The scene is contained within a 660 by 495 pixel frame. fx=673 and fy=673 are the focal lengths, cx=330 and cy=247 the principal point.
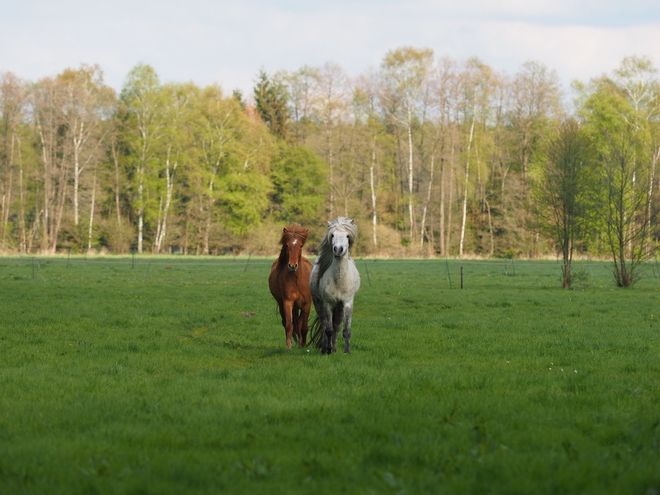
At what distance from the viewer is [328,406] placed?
7035 mm

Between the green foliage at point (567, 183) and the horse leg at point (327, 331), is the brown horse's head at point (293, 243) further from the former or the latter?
the green foliage at point (567, 183)

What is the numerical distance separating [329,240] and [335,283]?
27.8 inches

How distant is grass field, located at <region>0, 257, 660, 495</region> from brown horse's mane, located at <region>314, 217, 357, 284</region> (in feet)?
4.80

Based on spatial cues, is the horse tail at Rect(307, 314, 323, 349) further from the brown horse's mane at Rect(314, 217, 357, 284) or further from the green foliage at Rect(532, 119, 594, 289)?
the green foliage at Rect(532, 119, 594, 289)

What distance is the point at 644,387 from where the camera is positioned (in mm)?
8117

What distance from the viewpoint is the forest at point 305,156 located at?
55312mm

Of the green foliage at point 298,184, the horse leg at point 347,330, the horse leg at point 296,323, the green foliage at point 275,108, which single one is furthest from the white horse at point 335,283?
the green foliage at point 275,108

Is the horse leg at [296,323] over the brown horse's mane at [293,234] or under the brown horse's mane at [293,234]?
under

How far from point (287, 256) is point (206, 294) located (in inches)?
455

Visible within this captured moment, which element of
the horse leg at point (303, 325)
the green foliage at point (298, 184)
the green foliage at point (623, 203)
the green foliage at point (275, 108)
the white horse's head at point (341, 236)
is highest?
the green foliage at point (275, 108)

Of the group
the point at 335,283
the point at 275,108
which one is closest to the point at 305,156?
the point at 275,108

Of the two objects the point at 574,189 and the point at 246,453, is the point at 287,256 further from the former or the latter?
the point at 574,189

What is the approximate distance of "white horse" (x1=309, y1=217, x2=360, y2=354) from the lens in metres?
10.6

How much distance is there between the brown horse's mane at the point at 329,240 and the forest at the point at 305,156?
44.4m
